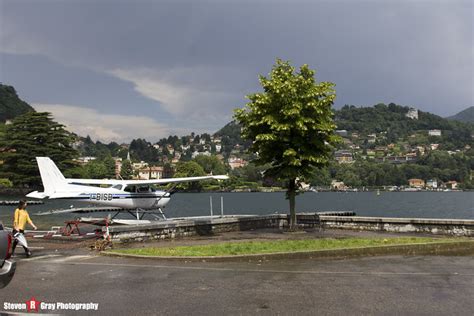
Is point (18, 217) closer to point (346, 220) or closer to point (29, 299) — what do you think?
point (29, 299)

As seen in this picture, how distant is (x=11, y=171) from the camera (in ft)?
382

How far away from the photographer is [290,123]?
2169 cm

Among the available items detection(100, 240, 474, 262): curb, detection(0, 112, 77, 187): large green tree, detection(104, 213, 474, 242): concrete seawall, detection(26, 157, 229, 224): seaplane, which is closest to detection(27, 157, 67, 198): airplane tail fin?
detection(26, 157, 229, 224): seaplane

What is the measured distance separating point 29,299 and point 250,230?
1606cm

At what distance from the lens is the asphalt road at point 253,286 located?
870 centimetres

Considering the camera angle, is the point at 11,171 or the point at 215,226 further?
the point at 11,171

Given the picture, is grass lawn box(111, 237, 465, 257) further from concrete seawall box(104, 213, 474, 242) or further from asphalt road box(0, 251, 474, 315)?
concrete seawall box(104, 213, 474, 242)

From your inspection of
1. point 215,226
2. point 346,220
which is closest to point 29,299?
point 215,226

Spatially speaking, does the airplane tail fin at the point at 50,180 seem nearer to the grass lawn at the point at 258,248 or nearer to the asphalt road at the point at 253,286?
the grass lawn at the point at 258,248

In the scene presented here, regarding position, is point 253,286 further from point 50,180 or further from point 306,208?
point 306,208

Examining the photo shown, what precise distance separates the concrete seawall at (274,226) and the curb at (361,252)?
4024mm

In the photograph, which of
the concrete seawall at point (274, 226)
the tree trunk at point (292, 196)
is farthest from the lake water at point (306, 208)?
the tree trunk at point (292, 196)

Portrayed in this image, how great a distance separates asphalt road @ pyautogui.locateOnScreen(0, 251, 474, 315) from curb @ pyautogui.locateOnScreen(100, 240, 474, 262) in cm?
49

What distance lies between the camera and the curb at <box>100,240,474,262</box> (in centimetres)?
1439
